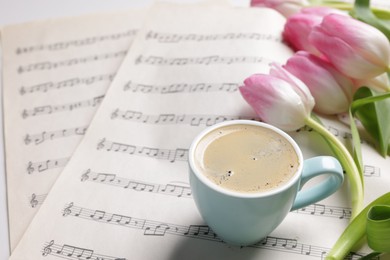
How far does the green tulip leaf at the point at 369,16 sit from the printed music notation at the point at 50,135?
480 mm

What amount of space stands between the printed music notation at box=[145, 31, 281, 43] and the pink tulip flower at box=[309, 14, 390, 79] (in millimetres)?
164

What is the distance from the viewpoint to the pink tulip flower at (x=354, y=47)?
743 mm

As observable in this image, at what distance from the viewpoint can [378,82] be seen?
788mm

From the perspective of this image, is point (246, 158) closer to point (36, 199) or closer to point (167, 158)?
point (167, 158)

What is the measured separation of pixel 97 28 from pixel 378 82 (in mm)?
549

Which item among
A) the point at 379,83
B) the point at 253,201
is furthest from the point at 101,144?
the point at 379,83

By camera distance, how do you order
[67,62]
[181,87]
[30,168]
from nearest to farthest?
[30,168]
[181,87]
[67,62]

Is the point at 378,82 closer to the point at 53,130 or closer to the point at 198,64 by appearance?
the point at 198,64

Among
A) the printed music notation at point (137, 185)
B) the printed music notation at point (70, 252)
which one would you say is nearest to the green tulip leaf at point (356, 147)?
the printed music notation at point (137, 185)

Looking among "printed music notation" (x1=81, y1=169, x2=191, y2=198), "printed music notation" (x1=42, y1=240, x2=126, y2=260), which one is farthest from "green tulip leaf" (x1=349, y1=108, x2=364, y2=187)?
"printed music notation" (x1=42, y1=240, x2=126, y2=260)

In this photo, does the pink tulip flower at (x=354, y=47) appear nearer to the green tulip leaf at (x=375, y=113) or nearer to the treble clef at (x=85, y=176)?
the green tulip leaf at (x=375, y=113)

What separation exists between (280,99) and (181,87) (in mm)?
203

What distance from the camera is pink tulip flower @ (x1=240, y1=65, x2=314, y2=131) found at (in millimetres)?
717

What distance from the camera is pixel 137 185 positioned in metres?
0.71
